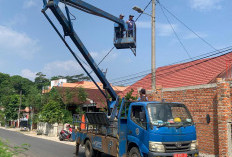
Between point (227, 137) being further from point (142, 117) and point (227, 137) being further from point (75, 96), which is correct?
point (75, 96)

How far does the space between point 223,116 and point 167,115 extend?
3.82 m

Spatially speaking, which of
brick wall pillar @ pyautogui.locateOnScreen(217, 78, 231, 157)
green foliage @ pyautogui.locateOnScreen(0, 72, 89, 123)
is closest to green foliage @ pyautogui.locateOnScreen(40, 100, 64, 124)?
green foliage @ pyautogui.locateOnScreen(0, 72, 89, 123)

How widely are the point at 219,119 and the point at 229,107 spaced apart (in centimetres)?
64

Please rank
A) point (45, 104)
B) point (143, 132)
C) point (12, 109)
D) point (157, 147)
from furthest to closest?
point (12, 109) < point (45, 104) < point (143, 132) < point (157, 147)

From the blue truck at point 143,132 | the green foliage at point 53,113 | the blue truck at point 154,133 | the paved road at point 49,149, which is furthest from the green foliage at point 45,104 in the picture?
the blue truck at point 154,133

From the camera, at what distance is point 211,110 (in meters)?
10.8

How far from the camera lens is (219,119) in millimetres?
10070

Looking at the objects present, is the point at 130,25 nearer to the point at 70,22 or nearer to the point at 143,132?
the point at 70,22

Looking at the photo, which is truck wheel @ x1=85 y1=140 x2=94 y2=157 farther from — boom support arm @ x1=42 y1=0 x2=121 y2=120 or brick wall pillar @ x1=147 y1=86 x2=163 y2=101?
brick wall pillar @ x1=147 y1=86 x2=163 y2=101

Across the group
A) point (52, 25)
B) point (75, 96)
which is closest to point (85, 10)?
point (52, 25)

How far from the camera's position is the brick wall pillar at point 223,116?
9.74 metres

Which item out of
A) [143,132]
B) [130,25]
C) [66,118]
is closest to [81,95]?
[66,118]

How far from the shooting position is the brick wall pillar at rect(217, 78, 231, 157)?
384 inches

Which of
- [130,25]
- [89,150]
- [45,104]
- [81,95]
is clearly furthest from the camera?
[45,104]
